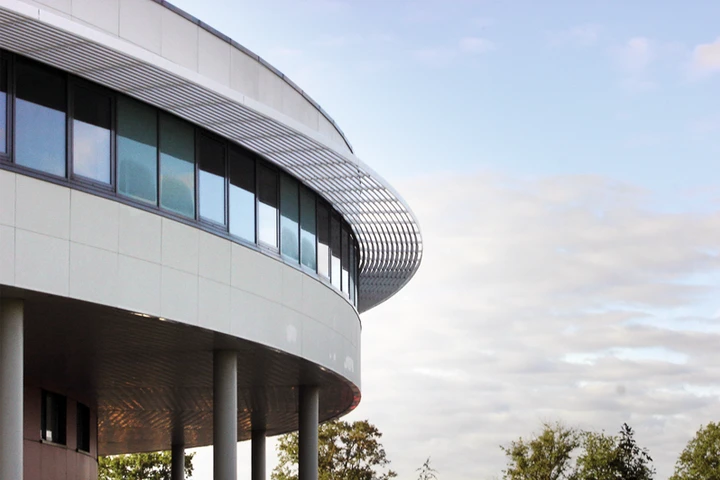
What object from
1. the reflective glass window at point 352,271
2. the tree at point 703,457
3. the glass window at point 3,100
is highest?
the glass window at point 3,100

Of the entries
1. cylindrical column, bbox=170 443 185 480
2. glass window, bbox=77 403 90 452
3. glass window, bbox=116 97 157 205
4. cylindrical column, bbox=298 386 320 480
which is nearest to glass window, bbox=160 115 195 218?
glass window, bbox=116 97 157 205

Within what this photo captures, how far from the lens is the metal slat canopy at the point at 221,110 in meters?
18.2

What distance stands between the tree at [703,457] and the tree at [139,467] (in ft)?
114

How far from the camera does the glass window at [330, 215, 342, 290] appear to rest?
1162 inches

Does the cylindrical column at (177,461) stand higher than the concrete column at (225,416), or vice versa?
the concrete column at (225,416)

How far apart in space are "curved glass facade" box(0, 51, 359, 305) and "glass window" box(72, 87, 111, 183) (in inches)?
0.7

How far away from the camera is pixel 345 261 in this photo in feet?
102

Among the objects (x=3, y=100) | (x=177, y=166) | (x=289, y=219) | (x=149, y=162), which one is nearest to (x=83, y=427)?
(x=289, y=219)

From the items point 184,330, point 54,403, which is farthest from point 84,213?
point 54,403

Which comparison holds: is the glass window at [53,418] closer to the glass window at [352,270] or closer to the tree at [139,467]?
the glass window at [352,270]

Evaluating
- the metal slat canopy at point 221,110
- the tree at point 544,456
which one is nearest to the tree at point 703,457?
the tree at point 544,456

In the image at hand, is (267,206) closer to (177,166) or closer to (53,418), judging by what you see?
(177,166)

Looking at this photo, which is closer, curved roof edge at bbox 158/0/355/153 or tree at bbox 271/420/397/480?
curved roof edge at bbox 158/0/355/153

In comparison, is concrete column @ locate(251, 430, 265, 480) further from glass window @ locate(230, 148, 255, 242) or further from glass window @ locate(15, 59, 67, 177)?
glass window @ locate(15, 59, 67, 177)
